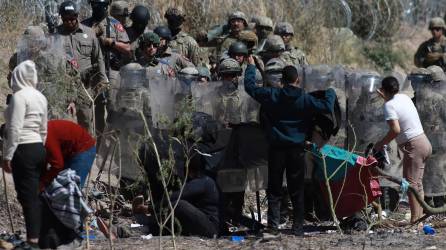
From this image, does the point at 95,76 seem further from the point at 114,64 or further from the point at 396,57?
the point at 396,57

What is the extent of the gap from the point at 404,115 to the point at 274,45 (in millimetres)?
2964

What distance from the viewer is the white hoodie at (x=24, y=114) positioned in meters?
8.45

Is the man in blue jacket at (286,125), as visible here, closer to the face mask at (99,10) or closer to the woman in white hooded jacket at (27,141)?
the woman in white hooded jacket at (27,141)

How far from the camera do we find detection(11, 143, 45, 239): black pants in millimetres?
8547

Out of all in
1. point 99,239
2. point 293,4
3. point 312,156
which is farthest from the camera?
point 293,4

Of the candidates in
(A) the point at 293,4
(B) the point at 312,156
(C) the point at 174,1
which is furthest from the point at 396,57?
(B) the point at 312,156

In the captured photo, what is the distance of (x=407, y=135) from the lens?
10.8 metres

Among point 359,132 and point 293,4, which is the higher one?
point 293,4

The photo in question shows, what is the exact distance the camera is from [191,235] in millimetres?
9938

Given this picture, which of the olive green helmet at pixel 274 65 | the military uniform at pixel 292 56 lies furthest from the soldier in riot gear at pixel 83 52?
the military uniform at pixel 292 56

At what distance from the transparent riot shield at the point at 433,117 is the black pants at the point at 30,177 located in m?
4.44

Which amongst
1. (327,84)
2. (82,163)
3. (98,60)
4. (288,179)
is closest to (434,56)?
(327,84)

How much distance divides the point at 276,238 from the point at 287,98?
121 cm

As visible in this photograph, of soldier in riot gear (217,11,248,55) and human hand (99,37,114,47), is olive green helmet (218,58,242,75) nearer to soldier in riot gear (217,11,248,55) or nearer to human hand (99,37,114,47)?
human hand (99,37,114,47)
